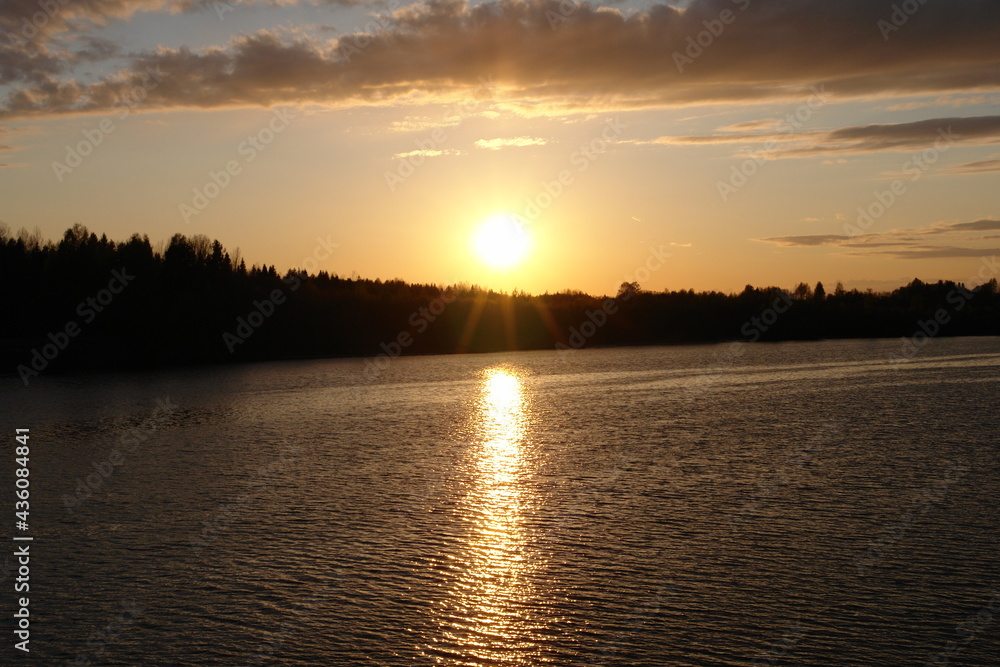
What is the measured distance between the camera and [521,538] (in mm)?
14062

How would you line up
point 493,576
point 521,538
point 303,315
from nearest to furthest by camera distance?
point 493,576, point 521,538, point 303,315

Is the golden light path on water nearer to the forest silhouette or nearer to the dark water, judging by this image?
the dark water

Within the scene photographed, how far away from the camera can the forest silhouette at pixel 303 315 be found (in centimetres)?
6562

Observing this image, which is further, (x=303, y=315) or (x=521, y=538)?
(x=303, y=315)

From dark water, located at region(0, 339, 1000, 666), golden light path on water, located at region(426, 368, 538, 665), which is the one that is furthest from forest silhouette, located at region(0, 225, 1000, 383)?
golden light path on water, located at region(426, 368, 538, 665)

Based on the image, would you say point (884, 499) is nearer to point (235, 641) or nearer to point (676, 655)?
point (676, 655)

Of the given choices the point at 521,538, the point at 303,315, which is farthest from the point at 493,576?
the point at 303,315

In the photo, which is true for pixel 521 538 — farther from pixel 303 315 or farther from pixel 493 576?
pixel 303 315

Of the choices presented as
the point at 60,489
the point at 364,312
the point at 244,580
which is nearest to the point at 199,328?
the point at 364,312

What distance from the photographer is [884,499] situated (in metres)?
16.2

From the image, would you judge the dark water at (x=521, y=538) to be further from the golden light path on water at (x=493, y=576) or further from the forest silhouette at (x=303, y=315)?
the forest silhouette at (x=303, y=315)

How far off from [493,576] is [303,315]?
6772cm

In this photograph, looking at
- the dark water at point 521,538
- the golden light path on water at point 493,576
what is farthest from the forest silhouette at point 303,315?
the golden light path on water at point 493,576

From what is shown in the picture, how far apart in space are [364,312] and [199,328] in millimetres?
18645
